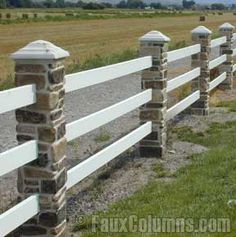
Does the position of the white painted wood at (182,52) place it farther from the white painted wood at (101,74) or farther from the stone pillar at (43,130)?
Result: the stone pillar at (43,130)

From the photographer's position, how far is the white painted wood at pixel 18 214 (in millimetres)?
4422

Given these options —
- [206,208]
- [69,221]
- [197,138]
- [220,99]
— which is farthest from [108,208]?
[220,99]

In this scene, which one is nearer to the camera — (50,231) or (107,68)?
(50,231)

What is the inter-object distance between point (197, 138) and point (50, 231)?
4.66 metres

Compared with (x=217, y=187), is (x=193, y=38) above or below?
above

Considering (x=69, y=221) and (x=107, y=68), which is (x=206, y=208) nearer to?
(x=69, y=221)

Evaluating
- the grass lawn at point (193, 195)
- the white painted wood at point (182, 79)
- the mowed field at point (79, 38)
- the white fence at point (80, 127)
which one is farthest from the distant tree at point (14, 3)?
the grass lawn at point (193, 195)

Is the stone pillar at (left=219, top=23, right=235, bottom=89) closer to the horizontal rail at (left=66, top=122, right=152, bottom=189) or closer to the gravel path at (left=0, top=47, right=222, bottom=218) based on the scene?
the gravel path at (left=0, top=47, right=222, bottom=218)

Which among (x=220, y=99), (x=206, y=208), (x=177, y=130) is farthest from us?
(x=220, y=99)

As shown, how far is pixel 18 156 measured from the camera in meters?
4.57

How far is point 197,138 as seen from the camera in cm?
921

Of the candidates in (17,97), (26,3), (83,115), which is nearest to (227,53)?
(83,115)

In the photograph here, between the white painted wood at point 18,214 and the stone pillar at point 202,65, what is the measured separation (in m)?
6.76

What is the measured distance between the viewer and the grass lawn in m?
5.52
